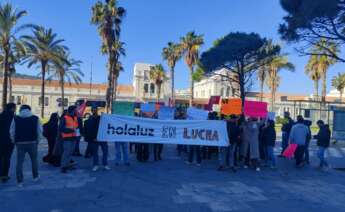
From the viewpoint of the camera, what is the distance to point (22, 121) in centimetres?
721

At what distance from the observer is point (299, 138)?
10922 millimetres

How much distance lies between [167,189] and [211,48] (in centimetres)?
2276

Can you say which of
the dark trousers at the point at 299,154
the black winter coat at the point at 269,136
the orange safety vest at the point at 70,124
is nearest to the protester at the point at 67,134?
the orange safety vest at the point at 70,124

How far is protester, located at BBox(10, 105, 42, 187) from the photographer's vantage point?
282 inches

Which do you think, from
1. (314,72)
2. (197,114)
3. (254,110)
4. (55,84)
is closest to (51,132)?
(197,114)

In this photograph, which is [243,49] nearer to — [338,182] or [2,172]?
[338,182]

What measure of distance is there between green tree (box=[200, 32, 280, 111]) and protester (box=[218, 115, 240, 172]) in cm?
1577

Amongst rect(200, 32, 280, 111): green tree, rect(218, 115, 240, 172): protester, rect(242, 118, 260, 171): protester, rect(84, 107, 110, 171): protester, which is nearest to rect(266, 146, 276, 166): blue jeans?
rect(242, 118, 260, 171): protester

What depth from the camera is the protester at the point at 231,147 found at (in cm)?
984

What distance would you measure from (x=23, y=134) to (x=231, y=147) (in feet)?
18.4

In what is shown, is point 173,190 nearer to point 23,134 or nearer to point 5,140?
point 23,134

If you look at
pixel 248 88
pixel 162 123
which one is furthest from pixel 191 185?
pixel 248 88

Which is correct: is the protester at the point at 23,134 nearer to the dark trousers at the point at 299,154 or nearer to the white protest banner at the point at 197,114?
the white protest banner at the point at 197,114

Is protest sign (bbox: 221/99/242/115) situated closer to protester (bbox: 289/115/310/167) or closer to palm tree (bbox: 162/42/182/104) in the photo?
protester (bbox: 289/115/310/167)
